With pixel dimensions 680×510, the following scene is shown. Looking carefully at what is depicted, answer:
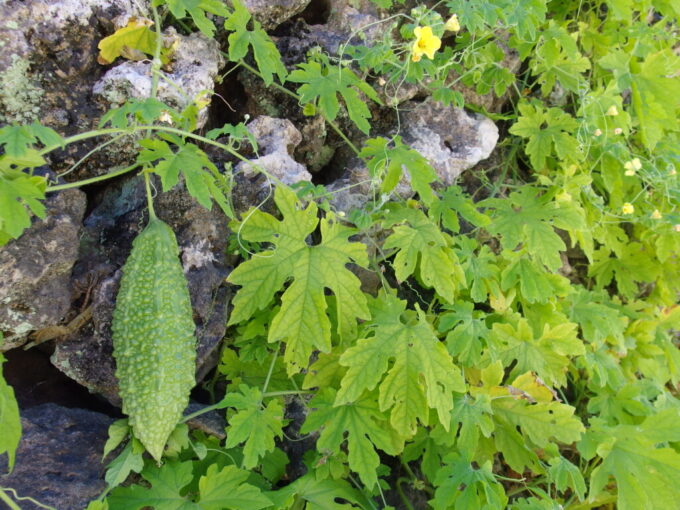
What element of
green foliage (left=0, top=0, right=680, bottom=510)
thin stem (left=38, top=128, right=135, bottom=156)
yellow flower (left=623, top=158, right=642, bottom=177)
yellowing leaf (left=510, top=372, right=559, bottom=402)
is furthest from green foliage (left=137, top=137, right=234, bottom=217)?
yellow flower (left=623, top=158, right=642, bottom=177)

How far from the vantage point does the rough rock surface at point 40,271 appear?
6.32 feet

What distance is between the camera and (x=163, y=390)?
192cm

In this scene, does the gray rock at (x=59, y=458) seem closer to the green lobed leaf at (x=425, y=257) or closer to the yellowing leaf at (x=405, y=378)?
the yellowing leaf at (x=405, y=378)

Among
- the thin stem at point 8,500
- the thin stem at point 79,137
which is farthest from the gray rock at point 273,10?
the thin stem at point 8,500

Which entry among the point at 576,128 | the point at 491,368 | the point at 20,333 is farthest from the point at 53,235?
the point at 576,128

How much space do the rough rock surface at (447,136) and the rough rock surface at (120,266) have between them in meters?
1.10

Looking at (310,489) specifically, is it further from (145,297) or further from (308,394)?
(145,297)

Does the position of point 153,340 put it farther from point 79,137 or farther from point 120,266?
point 79,137

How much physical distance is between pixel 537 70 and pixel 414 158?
121 cm

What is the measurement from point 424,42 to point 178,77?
98cm

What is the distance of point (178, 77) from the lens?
233 centimetres

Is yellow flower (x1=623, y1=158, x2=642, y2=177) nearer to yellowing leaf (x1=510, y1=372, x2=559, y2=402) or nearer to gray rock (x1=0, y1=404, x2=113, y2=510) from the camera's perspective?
yellowing leaf (x1=510, y1=372, x2=559, y2=402)

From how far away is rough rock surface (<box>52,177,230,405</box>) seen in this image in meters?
2.17

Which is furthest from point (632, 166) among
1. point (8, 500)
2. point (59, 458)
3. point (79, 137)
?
point (8, 500)
